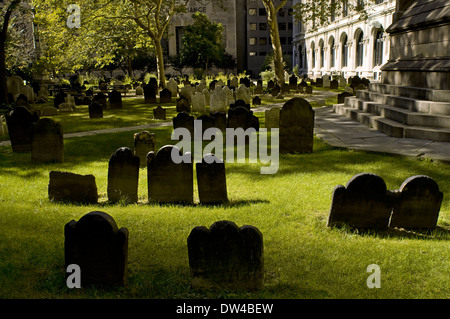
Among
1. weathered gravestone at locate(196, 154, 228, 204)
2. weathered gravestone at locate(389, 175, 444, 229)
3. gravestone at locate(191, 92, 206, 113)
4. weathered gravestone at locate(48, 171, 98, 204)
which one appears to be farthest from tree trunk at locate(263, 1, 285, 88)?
weathered gravestone at locate(389, 175, 444, 229)

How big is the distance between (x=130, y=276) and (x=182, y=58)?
5719 centimetres

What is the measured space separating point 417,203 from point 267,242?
1723mm

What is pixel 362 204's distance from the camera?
179 inches

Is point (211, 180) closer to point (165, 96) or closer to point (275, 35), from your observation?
point (165, 96)

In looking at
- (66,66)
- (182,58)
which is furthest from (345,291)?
(182,58)

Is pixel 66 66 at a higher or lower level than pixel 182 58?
lower

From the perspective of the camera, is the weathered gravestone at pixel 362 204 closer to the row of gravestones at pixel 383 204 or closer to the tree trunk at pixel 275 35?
the row of gravestones at pixel 383 204

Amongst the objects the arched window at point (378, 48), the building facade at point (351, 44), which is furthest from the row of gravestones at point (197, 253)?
the arched window at point (378, 48)

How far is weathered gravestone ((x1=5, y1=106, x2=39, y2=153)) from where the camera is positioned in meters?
9.56

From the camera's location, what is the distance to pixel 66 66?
82.2 ft

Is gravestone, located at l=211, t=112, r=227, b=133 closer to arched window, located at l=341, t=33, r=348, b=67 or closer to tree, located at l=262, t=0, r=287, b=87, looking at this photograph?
tree, located at l=262, t=0, r=287, b=87

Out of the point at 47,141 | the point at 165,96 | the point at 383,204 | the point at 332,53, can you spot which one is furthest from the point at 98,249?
the point at 332,53

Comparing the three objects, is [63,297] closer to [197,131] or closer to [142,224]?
[142,224]

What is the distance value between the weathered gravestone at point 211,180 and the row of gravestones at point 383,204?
63.5 inches
